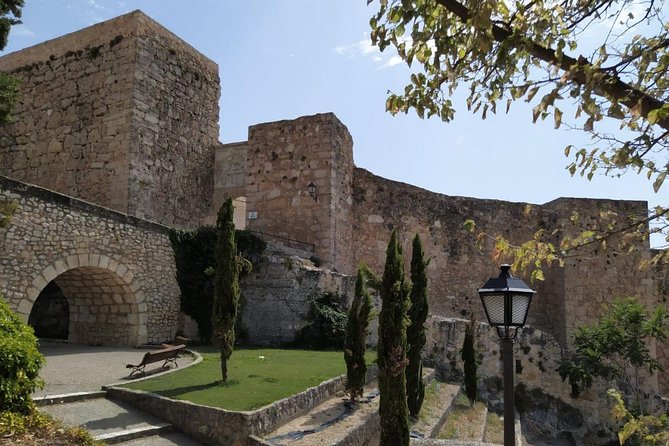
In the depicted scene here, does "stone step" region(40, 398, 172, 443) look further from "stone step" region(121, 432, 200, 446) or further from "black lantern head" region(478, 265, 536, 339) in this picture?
"black lantern head" region(478, 265, 536, 339)

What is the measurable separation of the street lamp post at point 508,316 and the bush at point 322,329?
9.87 metres

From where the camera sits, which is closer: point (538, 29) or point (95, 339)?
point (538, 29)

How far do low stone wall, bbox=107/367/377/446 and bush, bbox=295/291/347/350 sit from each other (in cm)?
535

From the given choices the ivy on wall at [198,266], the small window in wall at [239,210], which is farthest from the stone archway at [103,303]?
the small window in wall at [239,210]

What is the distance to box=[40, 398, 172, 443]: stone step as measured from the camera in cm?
714

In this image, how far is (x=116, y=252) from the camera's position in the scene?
13.5m

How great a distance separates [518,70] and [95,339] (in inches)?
567

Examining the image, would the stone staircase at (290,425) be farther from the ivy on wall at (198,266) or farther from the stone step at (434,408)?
the ivy on wall at (198,266)

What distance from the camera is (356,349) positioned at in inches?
393

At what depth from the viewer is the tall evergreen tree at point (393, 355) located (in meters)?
7.53

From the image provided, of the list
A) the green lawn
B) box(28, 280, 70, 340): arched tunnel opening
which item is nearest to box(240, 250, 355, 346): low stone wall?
the green lawn

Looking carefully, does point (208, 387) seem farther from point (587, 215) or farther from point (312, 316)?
point (587, 215)

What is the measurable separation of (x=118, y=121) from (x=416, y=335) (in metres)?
12.1

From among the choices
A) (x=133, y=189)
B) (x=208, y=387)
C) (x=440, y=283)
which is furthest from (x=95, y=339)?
(x=440, y=283)
